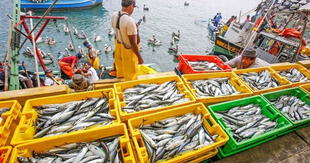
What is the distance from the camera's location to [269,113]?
3129 mm

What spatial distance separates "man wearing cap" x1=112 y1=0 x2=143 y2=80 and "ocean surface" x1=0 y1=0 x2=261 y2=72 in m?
8.51

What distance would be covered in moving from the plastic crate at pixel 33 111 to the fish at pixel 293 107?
10.1 ft

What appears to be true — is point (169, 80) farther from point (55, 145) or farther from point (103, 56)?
point (103, 56)

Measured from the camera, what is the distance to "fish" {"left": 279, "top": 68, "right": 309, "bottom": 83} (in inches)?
170

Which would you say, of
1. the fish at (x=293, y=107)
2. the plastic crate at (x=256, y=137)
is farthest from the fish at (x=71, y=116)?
the fish at (x=293, y=107)

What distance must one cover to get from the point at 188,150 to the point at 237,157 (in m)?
1.10

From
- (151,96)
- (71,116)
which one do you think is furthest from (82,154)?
(151,96)

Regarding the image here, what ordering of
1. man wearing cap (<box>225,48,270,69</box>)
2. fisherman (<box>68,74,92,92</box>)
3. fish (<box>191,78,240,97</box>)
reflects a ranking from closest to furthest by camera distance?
fisherman (<box>68,74,92,92</box>) < fish (<box>191,78,240,97</box>) < man wearing cap (<box>225,48,270,69</box>)

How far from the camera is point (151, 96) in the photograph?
3.04 metres

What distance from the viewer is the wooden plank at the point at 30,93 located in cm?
299

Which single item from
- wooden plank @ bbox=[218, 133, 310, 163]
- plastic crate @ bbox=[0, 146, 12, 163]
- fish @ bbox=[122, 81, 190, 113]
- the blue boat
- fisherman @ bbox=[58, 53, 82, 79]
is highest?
the blue boat

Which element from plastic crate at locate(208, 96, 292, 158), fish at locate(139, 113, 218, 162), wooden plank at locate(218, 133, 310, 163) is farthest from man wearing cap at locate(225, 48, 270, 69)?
fish at locate(139, 113, 218, 162)

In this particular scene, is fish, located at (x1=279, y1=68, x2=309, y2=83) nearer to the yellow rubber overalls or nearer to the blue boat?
the yellow rubber overalls

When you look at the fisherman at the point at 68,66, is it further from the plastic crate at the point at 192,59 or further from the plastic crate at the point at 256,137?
the plastic crate at the point at 256,137
